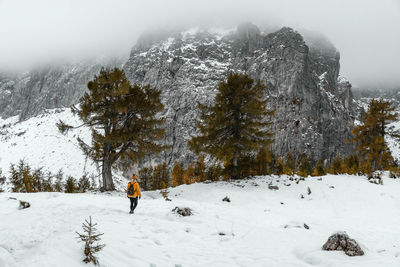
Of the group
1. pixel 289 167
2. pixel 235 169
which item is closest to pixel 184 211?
pixel 235 169

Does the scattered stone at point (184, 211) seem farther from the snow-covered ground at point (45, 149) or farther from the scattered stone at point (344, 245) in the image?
the snow-covered ground at point (45, 149)

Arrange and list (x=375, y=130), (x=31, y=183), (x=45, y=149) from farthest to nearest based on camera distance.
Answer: (x=45, y=149) → (x=375, y=130) → (x=31, y=183)

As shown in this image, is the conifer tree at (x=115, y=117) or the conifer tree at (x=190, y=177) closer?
the conifer tree at (x=115, y=117)

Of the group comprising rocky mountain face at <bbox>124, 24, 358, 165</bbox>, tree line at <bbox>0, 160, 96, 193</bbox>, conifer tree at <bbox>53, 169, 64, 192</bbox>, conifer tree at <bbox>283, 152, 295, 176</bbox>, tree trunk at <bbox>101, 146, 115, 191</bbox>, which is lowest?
conifer tree at <bbox>53, 169, 64, 192</bbox>

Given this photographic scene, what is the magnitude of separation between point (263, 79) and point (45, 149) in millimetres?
101213

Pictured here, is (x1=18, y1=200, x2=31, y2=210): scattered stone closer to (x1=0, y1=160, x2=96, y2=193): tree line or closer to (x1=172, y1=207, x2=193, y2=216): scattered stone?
(x1=172, y1=207, x2=193, y2=216): scattered stone

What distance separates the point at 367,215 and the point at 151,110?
15.2 m

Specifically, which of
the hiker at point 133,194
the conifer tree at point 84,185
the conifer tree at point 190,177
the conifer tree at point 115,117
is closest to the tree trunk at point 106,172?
the conifer tree at point 115,117

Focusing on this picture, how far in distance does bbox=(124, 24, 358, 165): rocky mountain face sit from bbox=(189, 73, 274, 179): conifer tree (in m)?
80.6

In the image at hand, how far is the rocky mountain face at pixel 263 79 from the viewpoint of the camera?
377 ft

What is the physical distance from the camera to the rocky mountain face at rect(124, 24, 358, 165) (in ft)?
377

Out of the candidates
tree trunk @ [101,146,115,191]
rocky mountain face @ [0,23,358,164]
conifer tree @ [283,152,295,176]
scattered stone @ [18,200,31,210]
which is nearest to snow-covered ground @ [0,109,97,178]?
rocky mountain face @ [0,23,358,164]

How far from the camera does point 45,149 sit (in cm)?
9969

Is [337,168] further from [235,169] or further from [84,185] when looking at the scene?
[84,185]
